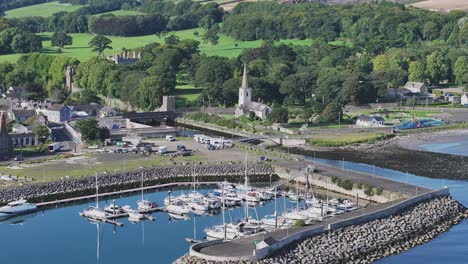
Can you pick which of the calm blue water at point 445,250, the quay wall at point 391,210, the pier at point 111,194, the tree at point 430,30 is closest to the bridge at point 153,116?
the pier at point 111,194

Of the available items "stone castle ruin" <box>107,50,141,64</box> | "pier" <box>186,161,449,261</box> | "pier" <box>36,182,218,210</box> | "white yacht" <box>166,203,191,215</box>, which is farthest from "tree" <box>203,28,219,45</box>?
"white yacht" <box>166,203,191,215</box>

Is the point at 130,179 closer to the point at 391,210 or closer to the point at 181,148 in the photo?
the point at 181,148

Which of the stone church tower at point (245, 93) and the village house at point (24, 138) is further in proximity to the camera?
the stone church tower at point (245, 93)

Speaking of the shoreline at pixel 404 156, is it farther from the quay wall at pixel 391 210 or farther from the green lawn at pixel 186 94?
the green lawn at pixel 186 94

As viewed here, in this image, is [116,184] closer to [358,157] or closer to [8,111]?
[358,157]

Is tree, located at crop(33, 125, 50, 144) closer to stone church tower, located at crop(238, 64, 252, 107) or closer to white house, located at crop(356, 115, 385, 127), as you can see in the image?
stone church tower, located at crop(238, 64, 252, 107)
